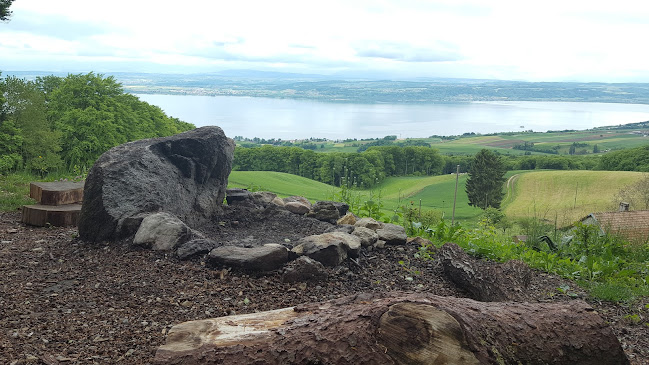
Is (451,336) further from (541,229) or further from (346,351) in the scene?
(541,229)

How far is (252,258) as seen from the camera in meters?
5.61

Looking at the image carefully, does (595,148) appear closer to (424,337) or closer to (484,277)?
(484,277)

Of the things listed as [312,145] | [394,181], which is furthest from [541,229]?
[312,145]

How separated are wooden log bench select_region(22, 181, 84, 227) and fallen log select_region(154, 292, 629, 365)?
5861mm

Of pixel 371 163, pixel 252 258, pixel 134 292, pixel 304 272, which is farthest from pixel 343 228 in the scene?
pixel 371 163

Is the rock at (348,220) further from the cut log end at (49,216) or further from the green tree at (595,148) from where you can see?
the green tree at (595,148)

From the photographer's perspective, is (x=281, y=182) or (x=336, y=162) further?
(x=336, y=162)

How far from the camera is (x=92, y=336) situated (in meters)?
4.15

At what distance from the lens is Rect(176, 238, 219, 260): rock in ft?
19.8

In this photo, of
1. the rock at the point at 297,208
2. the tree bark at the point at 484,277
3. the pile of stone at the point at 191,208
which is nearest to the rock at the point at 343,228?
the pile of stone at the point at 191,208

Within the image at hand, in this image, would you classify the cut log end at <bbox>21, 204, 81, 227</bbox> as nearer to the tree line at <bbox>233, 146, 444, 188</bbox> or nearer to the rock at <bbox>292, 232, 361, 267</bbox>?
the rock at <bbox>292, 232, 361, 267</bbox>

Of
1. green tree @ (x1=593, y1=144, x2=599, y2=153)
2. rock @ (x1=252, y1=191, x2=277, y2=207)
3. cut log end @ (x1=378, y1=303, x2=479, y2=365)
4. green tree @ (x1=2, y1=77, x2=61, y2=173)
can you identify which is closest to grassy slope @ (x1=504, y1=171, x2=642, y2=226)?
green tree @ (x1=2, y1=77, x2=61, y2=173)

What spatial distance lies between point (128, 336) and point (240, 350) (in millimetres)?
1609

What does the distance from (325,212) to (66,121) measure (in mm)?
24851
